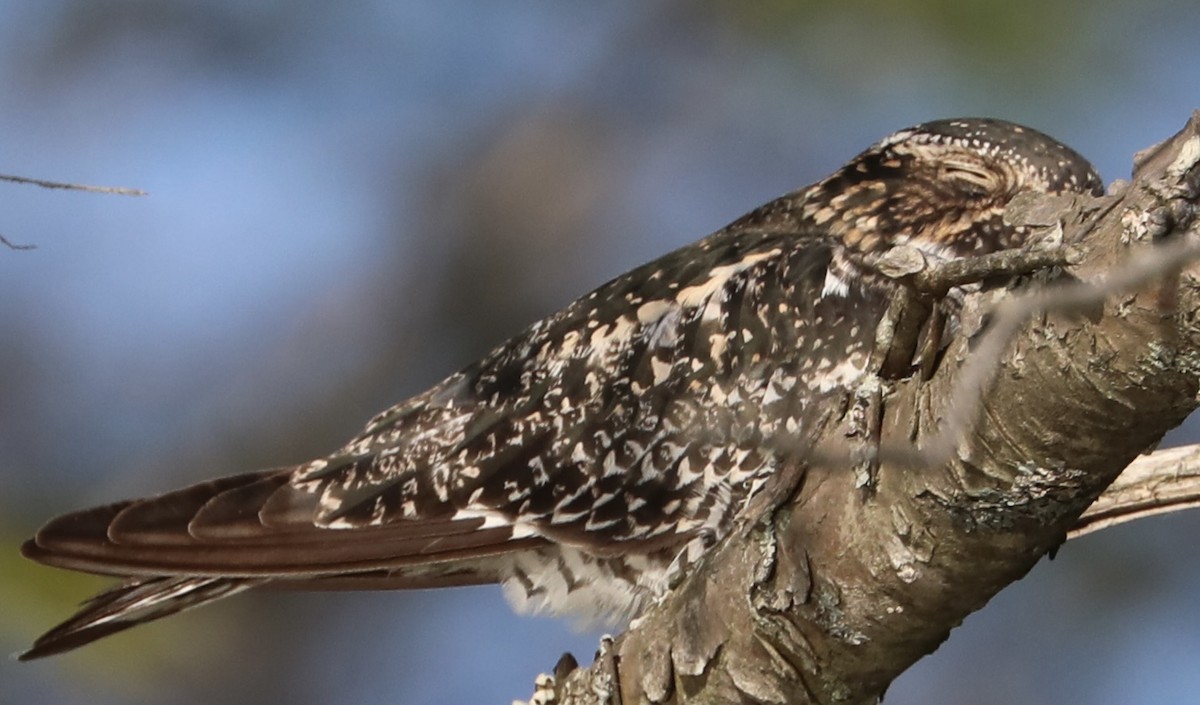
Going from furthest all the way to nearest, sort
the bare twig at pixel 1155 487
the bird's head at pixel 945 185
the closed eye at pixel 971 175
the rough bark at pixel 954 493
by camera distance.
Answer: the closed eye at pixel 971 175 → the bird's head at pixel 945 185 → the bare twig at pixel 1155 487 → the rough bark at pixel 954 493

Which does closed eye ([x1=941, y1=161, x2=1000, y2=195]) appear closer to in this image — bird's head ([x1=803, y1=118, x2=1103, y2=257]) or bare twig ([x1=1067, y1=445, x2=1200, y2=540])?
bird's head ([x1=803, y1=118, x2=1103, y2=257])

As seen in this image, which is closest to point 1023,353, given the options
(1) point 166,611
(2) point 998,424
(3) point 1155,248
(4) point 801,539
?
(2) point 998,424

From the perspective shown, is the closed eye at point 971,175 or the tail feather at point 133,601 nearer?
the tail feather at point 133,601

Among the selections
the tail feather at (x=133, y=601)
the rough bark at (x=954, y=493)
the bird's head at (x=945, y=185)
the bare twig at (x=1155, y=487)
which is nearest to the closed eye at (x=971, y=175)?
the bird's head at (x=945, y=185)

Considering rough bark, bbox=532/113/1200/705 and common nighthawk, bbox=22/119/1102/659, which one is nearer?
rough bark, bbox=532/113/1200/705

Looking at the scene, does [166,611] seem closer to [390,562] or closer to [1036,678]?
[390,562]

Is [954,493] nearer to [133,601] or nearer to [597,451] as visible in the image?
[597,451]

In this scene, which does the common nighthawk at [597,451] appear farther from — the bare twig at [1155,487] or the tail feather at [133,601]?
the bare twig at [1155,487]

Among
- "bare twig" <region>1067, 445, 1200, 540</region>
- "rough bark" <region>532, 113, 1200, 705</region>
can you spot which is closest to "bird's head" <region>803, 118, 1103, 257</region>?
"bare twig" <region>1067, 445, 1200, 540</region>
